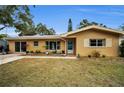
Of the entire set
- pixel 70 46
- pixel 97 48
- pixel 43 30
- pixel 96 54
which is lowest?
pixel 96 54

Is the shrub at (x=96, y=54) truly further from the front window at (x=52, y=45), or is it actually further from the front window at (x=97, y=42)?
the front window at (x=52, y=45)

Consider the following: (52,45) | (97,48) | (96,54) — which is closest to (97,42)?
(97,48)

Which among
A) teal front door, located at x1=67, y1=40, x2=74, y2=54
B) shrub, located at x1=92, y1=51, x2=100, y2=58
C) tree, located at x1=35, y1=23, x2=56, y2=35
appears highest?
tree, located at x1=35, y1=23, x2=56, y2=35

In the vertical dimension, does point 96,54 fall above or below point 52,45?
below

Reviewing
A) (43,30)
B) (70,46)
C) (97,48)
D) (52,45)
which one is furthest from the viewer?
(43,30)

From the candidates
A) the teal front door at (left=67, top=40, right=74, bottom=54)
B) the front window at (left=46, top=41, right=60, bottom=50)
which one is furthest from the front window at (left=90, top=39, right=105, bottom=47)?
the front window at (left=46, top=41, right=60, bottom=50)

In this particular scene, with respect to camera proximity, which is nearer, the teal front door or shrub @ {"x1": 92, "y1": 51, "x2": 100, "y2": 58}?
shrub @ {"x1": 92, "y1": 51, "x2": 100, "y2": 58}

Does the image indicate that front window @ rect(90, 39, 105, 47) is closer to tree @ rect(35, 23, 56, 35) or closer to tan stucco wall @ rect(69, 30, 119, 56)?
tan stucco wall @ rect(69, 30, 119, 56)

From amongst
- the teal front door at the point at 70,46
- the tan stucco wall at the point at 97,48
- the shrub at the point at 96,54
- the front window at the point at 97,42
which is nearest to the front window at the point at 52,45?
the teal front door at the point at 70,46

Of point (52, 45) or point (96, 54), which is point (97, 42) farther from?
point (52, 45)

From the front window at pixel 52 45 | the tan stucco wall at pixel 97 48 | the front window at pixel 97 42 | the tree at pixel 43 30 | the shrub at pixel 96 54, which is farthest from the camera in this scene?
the tree at pixel 43 30

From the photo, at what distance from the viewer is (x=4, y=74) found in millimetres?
9906
